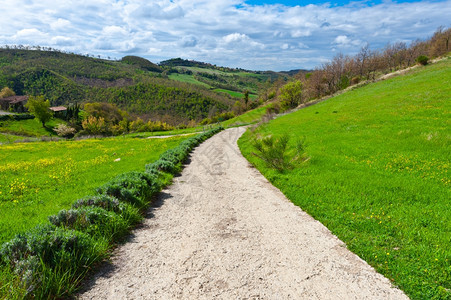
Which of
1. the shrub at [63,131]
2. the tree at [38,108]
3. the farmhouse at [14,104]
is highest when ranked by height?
the farmhouse at [14,104]

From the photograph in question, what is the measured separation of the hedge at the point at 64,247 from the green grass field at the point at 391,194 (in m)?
6.38

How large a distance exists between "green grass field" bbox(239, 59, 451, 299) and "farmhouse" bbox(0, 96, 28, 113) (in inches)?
5885

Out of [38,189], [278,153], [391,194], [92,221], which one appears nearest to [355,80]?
[278,153]

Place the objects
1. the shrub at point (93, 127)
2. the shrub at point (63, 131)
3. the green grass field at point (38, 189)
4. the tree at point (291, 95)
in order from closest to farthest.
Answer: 1. the green grass field at point (38, 189)
2. the tree at point (291, 95)
3. the shrub at point (63, 131)
4. the shrub at point (93, 127)

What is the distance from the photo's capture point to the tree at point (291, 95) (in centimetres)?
7438

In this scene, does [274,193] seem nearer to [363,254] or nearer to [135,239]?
[363,254]

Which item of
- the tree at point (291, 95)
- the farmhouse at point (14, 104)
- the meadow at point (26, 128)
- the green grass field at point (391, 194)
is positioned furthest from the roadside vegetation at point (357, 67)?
the farmhouse at point (14, 104)

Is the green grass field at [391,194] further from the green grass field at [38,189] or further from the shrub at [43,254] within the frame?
the green grass field at [38,189]

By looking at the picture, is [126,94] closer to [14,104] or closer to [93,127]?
[14,104]

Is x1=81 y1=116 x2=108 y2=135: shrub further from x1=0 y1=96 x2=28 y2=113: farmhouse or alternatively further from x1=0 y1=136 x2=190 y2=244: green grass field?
x1=0 y1=136 x2=190 y2=244: green grass field

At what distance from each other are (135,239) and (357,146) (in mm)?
14228

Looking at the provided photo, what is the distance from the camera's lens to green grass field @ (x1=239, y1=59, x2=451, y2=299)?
4938 millimetres

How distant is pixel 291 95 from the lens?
75688 mm

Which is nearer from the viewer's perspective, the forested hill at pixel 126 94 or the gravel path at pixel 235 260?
the gravel path at pixel 235 260
